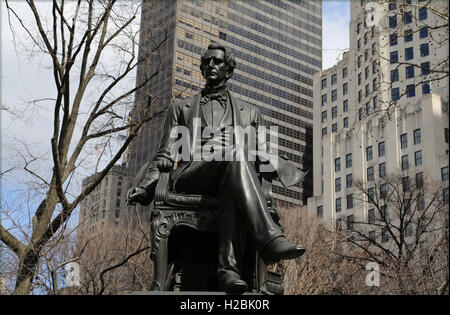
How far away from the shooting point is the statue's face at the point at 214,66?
682 cm

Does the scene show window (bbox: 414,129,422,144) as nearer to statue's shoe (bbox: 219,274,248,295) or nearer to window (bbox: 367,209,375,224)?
window (bbox: 367,209,375,224)

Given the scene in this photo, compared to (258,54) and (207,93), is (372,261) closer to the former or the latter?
(207,93)

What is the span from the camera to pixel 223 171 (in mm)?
6047

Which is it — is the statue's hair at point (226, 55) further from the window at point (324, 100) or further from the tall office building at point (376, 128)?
the window at point (324, 100)

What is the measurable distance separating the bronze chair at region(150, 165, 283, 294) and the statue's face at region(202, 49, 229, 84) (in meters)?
1.44

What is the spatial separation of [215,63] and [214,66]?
0.15 ft

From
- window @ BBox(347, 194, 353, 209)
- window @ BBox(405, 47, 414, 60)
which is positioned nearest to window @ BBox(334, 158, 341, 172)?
window @ BBox(347, 194, 353, 209)

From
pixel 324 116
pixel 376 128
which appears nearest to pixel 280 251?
pixel 376 128

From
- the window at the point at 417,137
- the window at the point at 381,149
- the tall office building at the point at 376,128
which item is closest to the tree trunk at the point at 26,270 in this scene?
the tall office building at the point at 376,128

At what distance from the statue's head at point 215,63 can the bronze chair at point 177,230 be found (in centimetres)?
144

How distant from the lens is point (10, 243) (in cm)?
1117

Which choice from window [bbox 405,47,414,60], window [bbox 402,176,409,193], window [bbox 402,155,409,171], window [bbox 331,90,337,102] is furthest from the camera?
window [bbox 331,90,337,102]

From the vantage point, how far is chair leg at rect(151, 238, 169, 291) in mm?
5949
